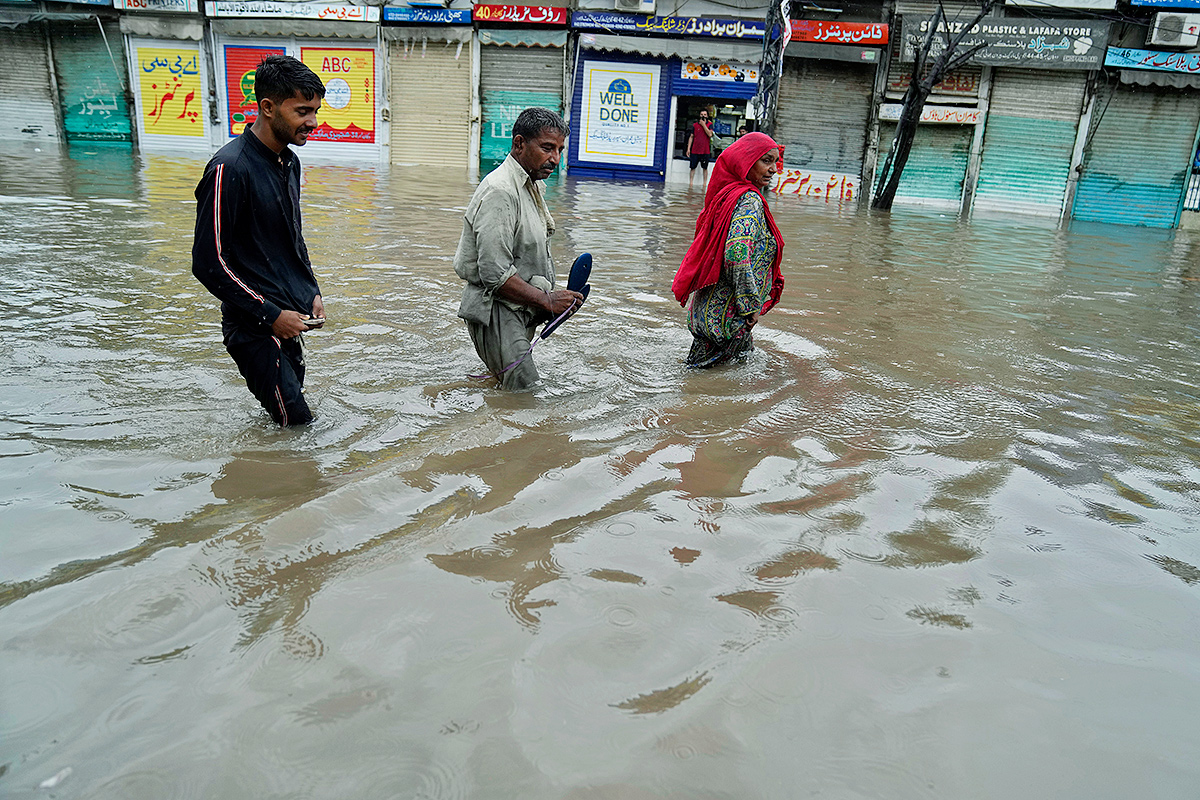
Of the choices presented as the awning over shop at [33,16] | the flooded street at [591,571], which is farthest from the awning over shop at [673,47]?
the flooded street at [591,571]

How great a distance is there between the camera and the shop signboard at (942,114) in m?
20.8

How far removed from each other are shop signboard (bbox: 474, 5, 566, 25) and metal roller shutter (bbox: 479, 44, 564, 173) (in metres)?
0.67

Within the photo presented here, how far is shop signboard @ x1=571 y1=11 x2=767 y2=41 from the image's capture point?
70.5ft

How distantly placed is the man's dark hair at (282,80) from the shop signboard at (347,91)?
2230 centimetres

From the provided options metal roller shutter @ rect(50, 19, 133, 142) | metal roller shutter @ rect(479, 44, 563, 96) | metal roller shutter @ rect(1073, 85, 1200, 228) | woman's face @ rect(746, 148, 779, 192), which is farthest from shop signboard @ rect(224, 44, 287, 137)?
woman's face @ rect(746, 148, 779, 192)

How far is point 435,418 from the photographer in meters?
4.10

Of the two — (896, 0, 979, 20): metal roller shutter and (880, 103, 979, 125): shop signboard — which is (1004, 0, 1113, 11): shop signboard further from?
(880, 103, 979, 125): shop signboard

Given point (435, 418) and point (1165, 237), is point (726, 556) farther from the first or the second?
point (1165, 237)

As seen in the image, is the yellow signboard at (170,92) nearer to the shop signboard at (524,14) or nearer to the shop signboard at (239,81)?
the shop signboard at (239,81)

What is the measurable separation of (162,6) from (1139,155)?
26141 millimetres

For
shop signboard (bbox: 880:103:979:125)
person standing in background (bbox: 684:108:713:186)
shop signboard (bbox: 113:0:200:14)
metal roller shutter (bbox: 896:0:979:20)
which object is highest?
metal roller shutter (bbox: 896:0:979:20)

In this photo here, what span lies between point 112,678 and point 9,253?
7.06 meters

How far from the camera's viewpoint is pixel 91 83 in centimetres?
2498

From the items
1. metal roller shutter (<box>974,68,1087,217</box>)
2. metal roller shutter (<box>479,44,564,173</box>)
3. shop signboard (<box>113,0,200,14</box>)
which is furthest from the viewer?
shop signboard (<box>113,0,200,14</box>)
